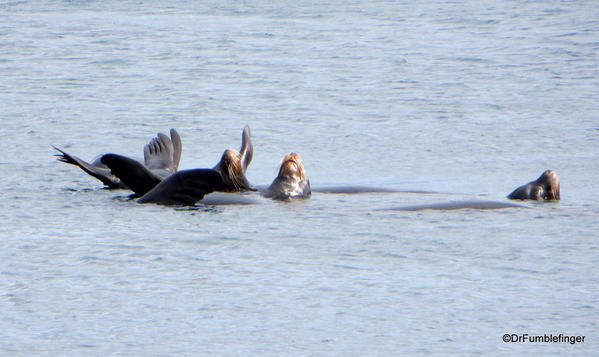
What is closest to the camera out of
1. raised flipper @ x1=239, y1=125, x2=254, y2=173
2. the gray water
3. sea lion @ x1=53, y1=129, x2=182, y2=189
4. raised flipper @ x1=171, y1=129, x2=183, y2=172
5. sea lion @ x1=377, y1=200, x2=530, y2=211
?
the gray water

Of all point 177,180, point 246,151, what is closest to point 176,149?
point 246,151

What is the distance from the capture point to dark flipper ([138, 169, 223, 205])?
6.36 m

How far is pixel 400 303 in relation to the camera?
447 cm

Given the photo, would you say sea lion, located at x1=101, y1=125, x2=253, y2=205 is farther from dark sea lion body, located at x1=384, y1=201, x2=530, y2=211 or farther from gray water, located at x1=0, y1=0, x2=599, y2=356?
dark sea lion body, located at x1=384, y1=201, x2=530, y2=211

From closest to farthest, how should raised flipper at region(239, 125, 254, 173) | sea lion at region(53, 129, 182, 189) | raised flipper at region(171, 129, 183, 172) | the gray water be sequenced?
the gray water < sea lion at region(53, 129, 182, 189) < raised flipper at region(239, 125, 254, 173) < raised flipper at region(171, 129, 183, 172)

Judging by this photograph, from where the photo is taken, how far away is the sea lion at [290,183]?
7.06 m

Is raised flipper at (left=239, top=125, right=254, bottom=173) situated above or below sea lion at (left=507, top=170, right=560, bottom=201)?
above

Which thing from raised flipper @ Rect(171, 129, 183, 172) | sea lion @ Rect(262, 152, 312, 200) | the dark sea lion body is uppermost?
raised flipper @ Rect(171, 129, 183, 172)

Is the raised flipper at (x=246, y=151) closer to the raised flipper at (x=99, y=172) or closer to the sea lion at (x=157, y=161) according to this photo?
the sea lion at (x=157, y=161)

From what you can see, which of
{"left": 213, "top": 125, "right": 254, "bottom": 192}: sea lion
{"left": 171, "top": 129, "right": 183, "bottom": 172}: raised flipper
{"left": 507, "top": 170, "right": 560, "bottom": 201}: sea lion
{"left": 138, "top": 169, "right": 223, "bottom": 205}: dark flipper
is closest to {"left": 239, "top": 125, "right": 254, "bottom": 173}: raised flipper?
{"left": 213, "top": 125, "right": 254, "bottom": 192}: sea lion

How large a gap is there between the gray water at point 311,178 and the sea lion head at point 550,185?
213 mm

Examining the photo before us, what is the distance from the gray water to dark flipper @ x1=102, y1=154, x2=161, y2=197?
18 cm

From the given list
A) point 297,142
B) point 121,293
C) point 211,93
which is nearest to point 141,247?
point 121,293

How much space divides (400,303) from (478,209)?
7.03ft
